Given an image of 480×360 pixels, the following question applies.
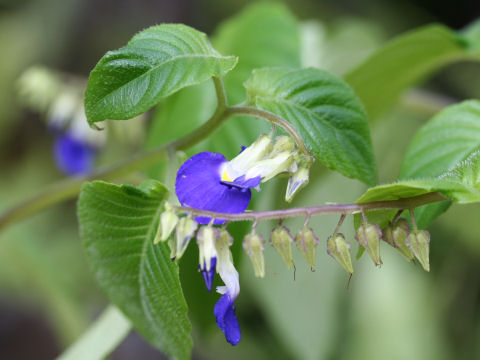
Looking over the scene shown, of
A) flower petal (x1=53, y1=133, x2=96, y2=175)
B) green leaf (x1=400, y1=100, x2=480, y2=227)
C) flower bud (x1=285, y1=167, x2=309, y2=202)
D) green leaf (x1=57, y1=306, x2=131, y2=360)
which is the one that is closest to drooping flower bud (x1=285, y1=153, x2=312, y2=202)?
flower bud (x1=285, y1=167, x2=309, y2=202)

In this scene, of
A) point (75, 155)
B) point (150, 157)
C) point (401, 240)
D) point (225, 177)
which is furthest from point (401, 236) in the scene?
point (75, 155)

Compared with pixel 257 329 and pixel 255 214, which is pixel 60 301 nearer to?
pixel 257 329

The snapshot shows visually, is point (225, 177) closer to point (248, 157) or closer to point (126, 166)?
point (248, 157)

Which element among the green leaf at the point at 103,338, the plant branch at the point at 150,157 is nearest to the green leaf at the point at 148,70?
the plant branch at the point at 150,157

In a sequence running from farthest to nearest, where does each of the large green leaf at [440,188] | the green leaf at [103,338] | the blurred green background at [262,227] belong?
Answer: 1. the blurred green background at [262,227]
2. the green leaf at [103,338]
3. the large green leaf at [440,188]

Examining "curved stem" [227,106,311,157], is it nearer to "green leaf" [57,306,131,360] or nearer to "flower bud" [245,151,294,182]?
"flower bud" [245,151,294,182]

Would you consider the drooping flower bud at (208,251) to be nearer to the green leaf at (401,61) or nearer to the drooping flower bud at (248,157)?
the drooping flower bud at (248,157)
